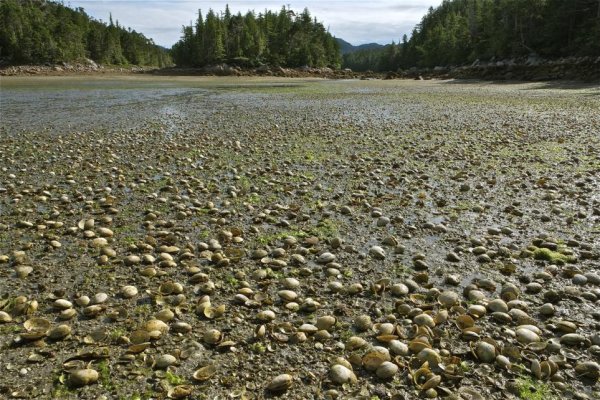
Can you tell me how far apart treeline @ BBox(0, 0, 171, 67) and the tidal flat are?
300 ft

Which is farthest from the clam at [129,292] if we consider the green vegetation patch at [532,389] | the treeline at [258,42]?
the treeline at [258,42]

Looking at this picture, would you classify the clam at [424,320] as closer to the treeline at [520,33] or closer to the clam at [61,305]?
the clam at [61,305]

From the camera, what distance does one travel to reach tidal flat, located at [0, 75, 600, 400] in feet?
8.60

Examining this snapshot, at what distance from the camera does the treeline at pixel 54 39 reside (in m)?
81.4

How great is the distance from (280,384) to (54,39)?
107834 millimetres

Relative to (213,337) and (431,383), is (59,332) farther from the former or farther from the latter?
(431,383)

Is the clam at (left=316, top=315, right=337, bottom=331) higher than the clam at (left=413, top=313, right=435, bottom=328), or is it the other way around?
the clam at (left=413, top=313, right=435, bottom=328)

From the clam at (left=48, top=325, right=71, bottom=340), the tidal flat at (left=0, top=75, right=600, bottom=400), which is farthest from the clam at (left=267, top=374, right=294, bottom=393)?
the clam at (left=48, top=325, right=71, bottom=340)

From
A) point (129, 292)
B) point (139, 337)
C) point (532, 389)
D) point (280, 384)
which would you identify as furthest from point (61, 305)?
point (532, 389)

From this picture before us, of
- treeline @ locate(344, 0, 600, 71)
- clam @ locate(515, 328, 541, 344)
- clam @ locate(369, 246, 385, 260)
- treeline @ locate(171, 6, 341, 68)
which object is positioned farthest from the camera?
treeline @ locate(171, 6, 341, 68)

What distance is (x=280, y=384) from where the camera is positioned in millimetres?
2504

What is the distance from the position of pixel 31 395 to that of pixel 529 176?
26.5 ft

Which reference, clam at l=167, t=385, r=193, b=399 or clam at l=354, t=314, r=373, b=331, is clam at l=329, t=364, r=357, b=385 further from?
clam at l=167, t=385, r=193, b=399

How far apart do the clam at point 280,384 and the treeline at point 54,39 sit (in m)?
99.4
